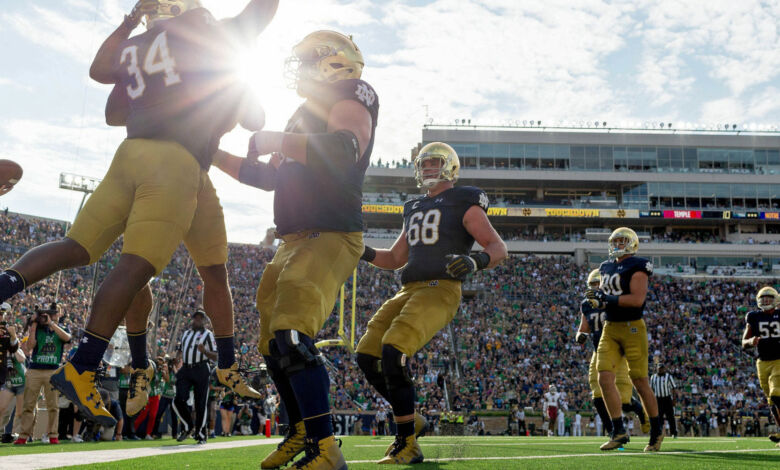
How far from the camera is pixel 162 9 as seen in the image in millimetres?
3547

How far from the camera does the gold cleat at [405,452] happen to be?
4602mm

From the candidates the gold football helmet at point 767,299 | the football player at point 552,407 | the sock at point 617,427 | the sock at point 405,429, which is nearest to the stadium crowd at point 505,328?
the football player at point 552,407

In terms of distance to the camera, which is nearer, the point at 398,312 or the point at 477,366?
the point at 398,312

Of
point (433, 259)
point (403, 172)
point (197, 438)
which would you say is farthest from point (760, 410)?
point (403, 172)

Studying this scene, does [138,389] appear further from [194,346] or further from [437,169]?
[194,346]

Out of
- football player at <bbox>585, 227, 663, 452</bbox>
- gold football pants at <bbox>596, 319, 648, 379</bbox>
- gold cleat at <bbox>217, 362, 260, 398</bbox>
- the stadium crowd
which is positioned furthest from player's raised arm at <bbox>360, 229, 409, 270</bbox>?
the stadium crowd

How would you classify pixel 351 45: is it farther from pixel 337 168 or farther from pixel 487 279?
pixel 487 279

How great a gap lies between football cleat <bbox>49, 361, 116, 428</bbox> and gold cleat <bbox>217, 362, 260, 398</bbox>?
717 millimetres

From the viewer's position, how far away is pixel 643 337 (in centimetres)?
735

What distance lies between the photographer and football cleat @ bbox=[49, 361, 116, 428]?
285cm

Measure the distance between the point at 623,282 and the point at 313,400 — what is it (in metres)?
5.21

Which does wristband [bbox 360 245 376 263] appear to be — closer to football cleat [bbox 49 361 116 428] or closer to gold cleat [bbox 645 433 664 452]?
football cleat [bbox 49 361 116 428]

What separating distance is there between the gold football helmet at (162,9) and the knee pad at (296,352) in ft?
5.87

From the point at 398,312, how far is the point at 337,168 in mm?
2020
